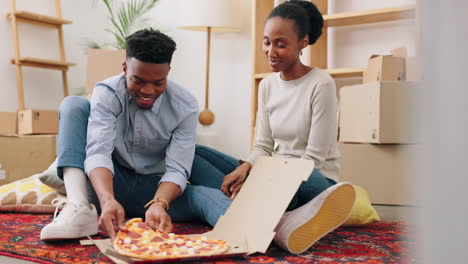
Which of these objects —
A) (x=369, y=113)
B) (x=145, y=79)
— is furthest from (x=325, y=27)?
(x=145, y=79)

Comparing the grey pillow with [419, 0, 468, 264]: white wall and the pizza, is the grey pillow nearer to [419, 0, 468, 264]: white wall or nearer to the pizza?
the pizza

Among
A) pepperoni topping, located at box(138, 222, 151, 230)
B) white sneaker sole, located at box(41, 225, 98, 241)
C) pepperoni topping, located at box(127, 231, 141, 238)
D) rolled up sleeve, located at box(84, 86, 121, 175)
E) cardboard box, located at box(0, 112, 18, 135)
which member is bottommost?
white sneaker sole, located at box(41, 225, 98, 241)

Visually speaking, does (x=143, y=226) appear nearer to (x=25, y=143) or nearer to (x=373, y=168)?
(x=373, y=168)

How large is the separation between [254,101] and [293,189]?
1.76m

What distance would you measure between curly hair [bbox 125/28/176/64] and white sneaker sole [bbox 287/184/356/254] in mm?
535

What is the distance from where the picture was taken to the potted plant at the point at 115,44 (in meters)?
3.07

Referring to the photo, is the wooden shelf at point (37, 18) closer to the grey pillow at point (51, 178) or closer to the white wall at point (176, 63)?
the white wall at point (176, 63)

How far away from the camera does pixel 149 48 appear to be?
1.37 meters

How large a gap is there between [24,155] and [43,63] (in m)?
0.80

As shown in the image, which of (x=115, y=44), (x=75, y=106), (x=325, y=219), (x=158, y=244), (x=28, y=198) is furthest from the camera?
(x=115, y=44)

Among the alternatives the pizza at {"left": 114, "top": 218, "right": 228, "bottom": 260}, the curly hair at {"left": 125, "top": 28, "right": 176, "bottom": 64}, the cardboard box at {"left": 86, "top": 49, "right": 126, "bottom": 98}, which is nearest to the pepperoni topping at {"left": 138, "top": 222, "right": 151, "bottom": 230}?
the pizza at {"left": 114, "top": 218, "right": 228, "bottom": 260}

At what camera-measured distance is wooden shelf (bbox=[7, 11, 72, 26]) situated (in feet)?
10.8

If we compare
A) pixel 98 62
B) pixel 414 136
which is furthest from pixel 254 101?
pixel 414 136

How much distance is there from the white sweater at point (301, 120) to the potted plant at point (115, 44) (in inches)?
62.1
